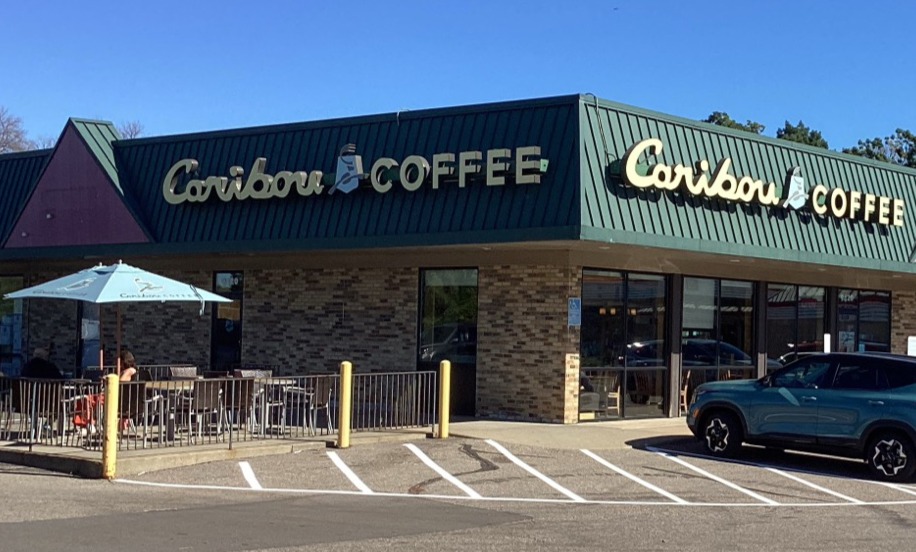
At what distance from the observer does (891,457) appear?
14.7m

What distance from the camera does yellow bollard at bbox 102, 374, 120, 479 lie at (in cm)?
1308

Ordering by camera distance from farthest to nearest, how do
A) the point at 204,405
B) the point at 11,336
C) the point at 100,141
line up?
the point at 11,336 → the point at 100,141 → the point at 204,405

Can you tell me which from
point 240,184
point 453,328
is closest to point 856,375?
point 453,328

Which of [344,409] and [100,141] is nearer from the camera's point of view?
[344,409]

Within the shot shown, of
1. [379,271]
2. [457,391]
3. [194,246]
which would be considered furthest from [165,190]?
[457,391]

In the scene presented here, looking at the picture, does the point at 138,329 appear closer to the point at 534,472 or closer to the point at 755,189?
the point at 534,472

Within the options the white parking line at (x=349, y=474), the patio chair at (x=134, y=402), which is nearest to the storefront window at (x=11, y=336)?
the patio chair at (x=134, y=402)

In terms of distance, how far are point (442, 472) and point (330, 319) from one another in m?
8.15

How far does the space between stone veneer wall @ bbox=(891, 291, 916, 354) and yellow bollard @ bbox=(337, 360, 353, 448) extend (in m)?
15.5

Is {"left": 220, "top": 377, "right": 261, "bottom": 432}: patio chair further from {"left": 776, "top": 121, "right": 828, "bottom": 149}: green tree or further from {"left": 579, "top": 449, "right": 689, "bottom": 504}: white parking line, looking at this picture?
{"left": 776, "top": 121, "right": 828, "bottom": 149}: green tree

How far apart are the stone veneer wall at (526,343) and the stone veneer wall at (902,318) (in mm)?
10849

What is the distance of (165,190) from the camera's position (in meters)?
22.1

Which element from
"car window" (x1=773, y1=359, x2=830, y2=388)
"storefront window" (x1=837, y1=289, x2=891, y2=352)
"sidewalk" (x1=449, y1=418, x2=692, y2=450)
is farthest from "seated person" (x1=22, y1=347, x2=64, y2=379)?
"storefront window" (x1=837, y1=289, x2=891, y2=352)

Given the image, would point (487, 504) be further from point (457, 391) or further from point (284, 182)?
point (284, 182)
